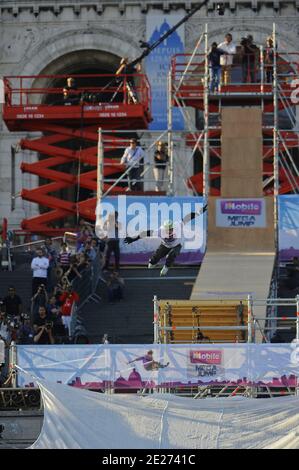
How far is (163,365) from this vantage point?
92.3 feet

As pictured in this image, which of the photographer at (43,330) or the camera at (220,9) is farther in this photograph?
the camera at (220,9)

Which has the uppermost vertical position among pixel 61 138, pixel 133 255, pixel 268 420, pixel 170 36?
pixel 170 36

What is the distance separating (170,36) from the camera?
48.3 meters

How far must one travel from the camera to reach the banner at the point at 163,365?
28.0 metres

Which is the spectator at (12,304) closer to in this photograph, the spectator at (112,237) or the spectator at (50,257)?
the spectator at (50,257)

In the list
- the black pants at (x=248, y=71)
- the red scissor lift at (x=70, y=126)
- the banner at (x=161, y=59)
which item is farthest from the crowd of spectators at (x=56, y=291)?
the banner at (x=161, y=59)

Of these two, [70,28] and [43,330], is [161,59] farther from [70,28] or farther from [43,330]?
[43,330]

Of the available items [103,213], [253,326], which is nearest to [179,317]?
[253,326]

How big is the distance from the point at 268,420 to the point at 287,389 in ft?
10.4

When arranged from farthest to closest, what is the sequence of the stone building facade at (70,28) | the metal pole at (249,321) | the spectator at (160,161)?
1. the stone building facade at (70,28)
2. the spectator at (160,161)
3. the metal pole at (249,321)

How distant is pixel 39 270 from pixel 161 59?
44.3 feet

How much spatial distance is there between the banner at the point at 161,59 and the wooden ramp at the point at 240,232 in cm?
736

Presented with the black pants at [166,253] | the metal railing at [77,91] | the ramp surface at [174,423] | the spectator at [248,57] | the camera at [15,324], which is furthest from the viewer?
the metal railing at [77,91]

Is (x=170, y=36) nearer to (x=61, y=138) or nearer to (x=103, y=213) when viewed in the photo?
(x=61, y=138)
